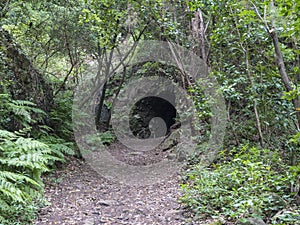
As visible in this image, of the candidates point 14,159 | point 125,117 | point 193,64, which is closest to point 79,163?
point 14,159

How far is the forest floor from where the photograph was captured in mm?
3746

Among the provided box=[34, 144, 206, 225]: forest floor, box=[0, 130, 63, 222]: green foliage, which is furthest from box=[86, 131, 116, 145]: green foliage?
box=[0, 130, 63, 222]: green foliage

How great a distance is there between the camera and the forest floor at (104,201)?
12.3 ft

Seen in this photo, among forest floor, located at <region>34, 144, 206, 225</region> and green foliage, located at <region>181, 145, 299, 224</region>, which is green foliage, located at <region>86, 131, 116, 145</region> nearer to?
forest floor, located at <region>34, 144, 206, 225</region>

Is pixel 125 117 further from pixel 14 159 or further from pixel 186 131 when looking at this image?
pixel 14 159

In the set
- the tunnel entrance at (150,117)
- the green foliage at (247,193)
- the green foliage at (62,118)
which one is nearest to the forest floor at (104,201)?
the green foliage at (247,193)

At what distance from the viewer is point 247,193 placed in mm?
3258

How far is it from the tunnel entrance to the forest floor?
19.4ft

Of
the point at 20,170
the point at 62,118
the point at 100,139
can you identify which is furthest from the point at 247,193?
the point at 100,139

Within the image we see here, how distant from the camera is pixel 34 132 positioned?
227 inches

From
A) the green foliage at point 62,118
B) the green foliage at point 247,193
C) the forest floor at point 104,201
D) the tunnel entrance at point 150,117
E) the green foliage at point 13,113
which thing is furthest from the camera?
the tunnel entrance at point 150,117

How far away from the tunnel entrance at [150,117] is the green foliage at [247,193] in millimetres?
7528

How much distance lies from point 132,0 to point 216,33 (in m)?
2.02

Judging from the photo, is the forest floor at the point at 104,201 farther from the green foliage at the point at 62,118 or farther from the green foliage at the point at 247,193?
the green foliage at the point at 62,118
